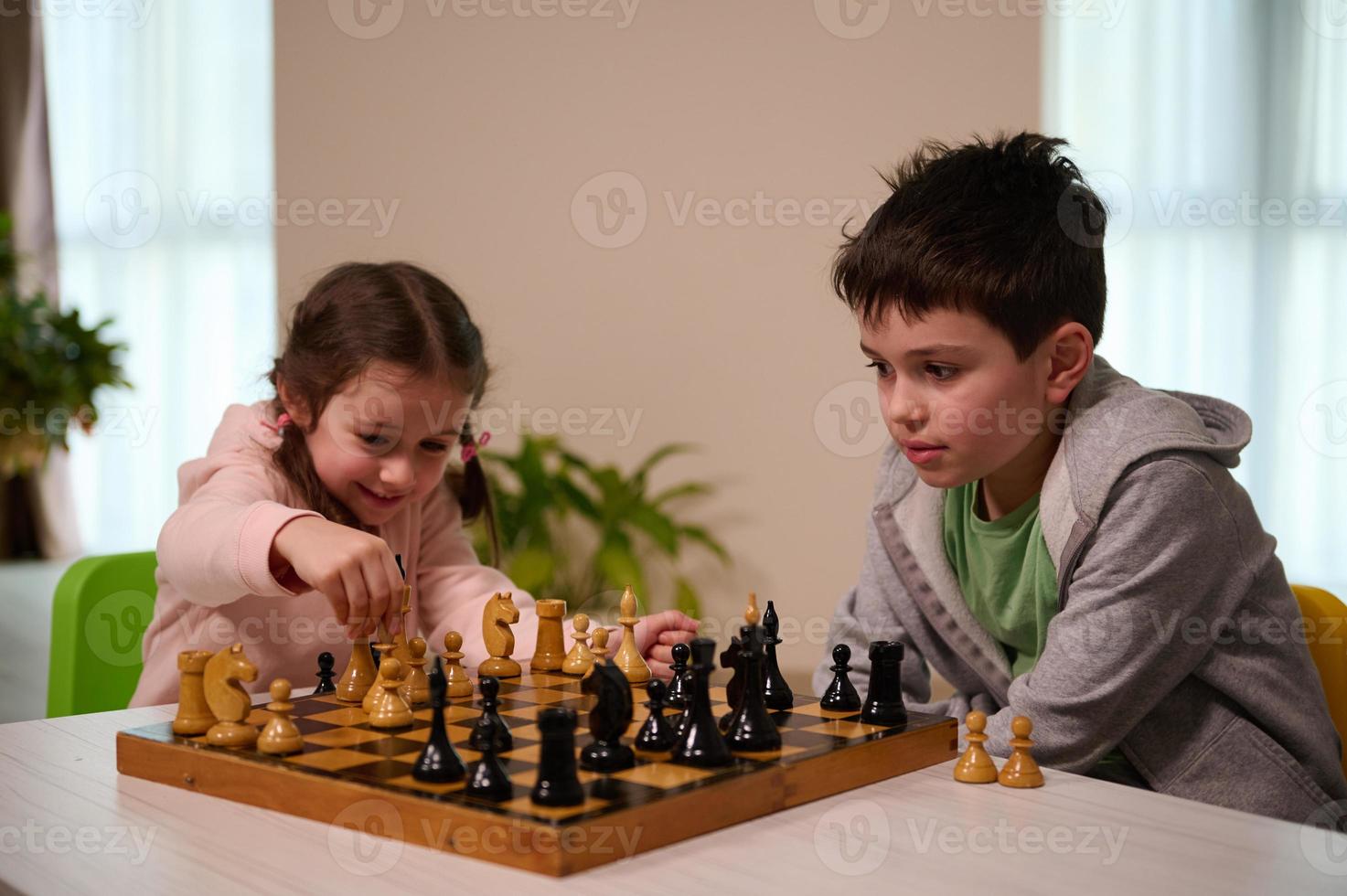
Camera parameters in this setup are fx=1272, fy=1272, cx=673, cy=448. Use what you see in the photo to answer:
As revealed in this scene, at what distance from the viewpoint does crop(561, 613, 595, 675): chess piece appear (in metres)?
1.57

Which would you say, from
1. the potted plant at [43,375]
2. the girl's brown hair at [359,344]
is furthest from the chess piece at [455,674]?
the potted plant at [43,375]

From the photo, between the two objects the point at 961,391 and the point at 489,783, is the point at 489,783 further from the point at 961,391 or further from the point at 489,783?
the point at 961,391

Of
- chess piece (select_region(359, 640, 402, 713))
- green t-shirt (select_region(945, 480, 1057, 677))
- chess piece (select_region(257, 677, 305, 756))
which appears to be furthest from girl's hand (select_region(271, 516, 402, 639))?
green t-shirt (select_region(945, 480, 1057, 677))

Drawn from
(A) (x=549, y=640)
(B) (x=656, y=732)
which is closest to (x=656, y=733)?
(B) (x=656, y=732)

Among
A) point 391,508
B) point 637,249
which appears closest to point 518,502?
point 637,249

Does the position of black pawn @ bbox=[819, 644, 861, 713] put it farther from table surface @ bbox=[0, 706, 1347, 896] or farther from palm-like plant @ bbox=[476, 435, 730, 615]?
palm-like plant @ bbox=[476, 435, 730, 615]

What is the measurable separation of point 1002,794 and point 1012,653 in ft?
2.20

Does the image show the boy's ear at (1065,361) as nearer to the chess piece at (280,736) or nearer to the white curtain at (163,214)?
the chess piece at (280,736)

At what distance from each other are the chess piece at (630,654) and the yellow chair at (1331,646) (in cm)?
88

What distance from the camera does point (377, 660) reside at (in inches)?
60.5

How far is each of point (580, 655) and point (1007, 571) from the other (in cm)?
61

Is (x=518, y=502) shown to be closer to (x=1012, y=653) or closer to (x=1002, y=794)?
(x=1012, y=653)

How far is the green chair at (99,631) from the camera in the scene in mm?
1854

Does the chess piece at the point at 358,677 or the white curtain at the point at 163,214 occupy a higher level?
the white curtain at the point at 163,214
